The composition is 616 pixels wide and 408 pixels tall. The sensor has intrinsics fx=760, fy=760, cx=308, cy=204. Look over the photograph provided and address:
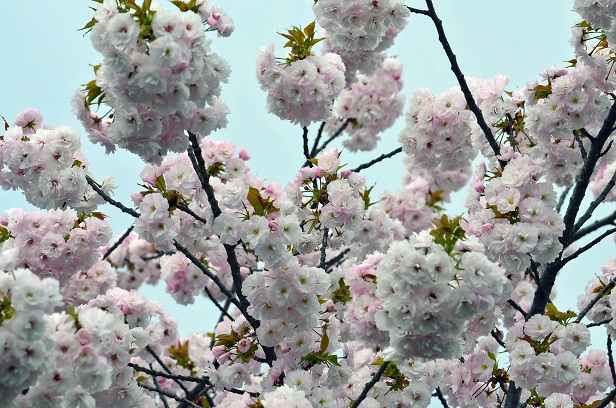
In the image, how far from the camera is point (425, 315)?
302cm

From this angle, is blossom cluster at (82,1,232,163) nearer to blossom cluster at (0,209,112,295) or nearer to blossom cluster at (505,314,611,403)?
blossom cluster at (0,209,112,295)

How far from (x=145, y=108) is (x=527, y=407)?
328cm

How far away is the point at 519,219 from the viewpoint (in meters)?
4.29

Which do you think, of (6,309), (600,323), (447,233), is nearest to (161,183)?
(6,309)

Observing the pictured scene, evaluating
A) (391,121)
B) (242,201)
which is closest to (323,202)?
(242,201)

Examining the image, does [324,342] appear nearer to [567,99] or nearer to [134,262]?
[567,99]

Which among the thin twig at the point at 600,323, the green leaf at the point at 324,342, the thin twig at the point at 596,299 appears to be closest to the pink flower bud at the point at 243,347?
the green leaf at the point at 324,342

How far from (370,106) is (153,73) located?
4.72 metres

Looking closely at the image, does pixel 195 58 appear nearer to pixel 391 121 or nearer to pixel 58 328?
pixel 58 328

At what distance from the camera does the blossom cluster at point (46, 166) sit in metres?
4.31

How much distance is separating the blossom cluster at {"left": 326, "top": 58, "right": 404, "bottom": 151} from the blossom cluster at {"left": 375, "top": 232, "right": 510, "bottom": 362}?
15.6ft

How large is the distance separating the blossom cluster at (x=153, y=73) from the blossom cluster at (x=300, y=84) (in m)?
1.00

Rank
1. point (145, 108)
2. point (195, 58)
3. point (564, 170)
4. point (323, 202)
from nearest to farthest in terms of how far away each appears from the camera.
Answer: point (195, 58) → point (145, 108) → point (323, 202) → point (564, 170)

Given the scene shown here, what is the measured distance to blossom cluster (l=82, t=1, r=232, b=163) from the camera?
315cm
